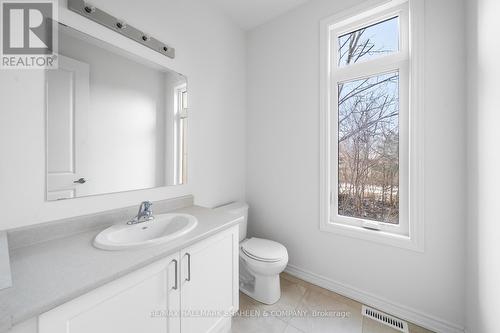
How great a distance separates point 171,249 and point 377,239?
4.99 ft

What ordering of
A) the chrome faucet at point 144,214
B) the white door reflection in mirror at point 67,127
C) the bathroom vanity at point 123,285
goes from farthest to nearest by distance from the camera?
the chrome faucet at point 144,214 → the white door reflection in mirror at point 67,127 → the bathroom vanity at point 123,285

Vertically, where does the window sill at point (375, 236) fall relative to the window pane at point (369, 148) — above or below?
below

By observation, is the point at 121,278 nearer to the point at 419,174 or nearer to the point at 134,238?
the point at 134,238

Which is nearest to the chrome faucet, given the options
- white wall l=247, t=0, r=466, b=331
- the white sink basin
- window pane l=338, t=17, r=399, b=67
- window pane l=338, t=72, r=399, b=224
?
the white sink basin

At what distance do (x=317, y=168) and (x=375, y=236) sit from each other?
70cm

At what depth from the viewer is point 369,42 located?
1715mm

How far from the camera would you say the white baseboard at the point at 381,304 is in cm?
139

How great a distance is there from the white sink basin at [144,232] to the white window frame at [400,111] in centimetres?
123

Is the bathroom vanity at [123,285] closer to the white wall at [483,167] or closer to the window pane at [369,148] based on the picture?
the window pane at [369,148]

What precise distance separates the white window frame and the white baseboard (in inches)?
18.0

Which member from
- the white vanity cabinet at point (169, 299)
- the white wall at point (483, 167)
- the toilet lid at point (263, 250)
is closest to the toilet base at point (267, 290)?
the toilet lid at point (263, 250)

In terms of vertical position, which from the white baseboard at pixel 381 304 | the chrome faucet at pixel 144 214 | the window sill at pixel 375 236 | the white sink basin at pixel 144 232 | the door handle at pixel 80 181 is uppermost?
the door handle at pixel 80 181

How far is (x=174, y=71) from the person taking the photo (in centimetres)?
158

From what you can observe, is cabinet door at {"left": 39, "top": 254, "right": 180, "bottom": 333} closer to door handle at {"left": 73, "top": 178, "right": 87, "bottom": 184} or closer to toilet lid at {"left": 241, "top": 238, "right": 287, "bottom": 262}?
door handle at {"left": 73, "top": 178, "right": 87, "bottom": 184}
